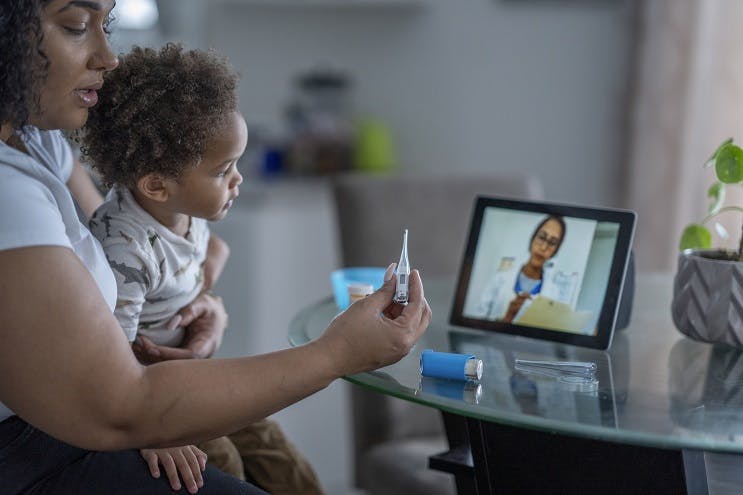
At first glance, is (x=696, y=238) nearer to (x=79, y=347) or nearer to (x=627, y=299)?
(x=627, y=299)

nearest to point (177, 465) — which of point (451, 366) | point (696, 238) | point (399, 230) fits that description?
point (451, 366)

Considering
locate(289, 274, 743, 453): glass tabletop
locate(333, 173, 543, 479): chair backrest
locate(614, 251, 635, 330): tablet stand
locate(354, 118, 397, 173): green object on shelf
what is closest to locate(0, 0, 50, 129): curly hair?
locate(289, 274, 743, 453): glass tabletop

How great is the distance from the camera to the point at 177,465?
118cm

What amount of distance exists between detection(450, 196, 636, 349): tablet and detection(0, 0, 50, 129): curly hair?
2.24 feet

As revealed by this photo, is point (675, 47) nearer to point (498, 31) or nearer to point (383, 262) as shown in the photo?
point (498, 31)

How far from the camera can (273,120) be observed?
338 cm

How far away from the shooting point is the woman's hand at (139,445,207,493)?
117 cm

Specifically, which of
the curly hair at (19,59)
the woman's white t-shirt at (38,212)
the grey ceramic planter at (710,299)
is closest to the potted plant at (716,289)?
the grey ceramic planter at (710,299)

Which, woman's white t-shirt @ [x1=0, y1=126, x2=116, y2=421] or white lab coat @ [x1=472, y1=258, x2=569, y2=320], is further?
white lab coat @ [x1=472, y1=258, x2=569, y2=320]

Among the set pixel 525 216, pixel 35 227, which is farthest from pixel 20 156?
pixel 525 216

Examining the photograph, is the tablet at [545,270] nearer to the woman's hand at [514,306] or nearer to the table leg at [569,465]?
the woman's hand at [514,306]

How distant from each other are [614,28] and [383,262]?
4.18 ft

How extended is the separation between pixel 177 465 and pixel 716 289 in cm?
72

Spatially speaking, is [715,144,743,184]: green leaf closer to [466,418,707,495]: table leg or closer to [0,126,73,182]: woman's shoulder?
[466,418,707,495]: table leg
